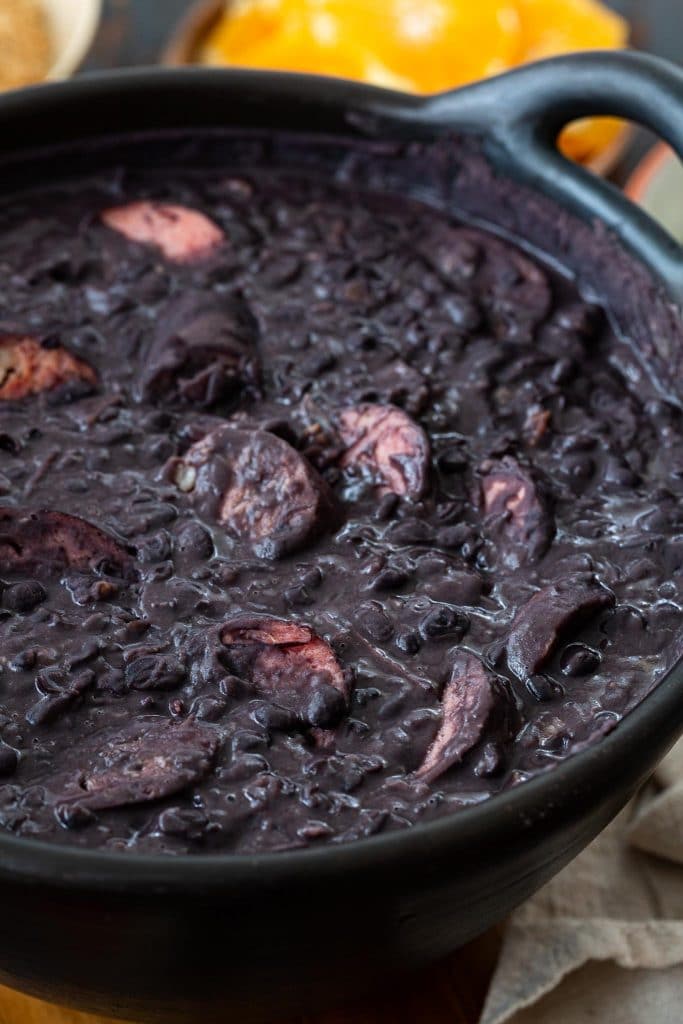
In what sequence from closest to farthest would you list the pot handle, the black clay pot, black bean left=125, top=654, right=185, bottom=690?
the black clay pot → black bean left=125, top=654, right=185, bottom=690 → the pot handle

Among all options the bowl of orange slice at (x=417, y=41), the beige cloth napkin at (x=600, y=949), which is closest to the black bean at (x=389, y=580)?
the beige cloth napkin at (x=600, y=949)

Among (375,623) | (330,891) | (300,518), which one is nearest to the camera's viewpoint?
(330,891)

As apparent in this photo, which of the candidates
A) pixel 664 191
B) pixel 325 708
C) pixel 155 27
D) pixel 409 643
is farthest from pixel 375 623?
pixel 155 27

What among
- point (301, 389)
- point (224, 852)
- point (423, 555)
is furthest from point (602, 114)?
point (224, 852)

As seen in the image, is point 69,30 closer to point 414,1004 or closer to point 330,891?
point 414,1004

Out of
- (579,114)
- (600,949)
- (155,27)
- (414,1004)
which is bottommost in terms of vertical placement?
(155,27)

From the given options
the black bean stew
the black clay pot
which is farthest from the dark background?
the black clay pot

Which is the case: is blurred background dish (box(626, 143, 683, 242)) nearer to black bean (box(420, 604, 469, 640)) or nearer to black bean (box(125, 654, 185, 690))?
black bean (box(420, 604, 469, 640))
